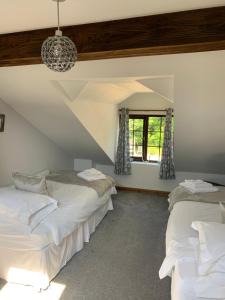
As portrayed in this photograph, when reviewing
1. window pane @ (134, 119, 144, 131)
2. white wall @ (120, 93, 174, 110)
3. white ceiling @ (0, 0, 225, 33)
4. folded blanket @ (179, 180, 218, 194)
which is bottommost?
folded blanket @ (179, 180, 218, 194)

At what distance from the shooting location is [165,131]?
4895mm

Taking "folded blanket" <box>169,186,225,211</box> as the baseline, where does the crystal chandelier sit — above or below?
above

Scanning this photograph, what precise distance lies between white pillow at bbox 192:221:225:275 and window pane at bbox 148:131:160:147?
3524 millimetres

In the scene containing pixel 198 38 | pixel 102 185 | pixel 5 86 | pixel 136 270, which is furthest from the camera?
pixel 102 185

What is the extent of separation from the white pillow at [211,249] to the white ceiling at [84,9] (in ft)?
5.32

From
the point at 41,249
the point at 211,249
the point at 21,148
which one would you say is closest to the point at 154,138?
the point at 21,148

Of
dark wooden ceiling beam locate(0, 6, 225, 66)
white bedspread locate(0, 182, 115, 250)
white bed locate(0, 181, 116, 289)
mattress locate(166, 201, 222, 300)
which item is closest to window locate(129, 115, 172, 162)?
white bedspread locate(0, 182, 115, 250)

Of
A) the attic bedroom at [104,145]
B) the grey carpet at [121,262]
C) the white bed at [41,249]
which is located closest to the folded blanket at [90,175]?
the attic bedroom at [104,145]

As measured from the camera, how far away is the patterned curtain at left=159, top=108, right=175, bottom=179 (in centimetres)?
485

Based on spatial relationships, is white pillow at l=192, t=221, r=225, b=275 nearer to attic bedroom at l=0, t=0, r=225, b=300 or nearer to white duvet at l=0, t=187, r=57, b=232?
attic bedroom at l=0, t=0, r=225, b=300

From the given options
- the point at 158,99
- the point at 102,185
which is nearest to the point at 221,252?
the point at 102,185

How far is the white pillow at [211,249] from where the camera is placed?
1626 mm

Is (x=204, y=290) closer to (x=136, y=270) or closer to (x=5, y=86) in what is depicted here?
(x=136, y=270)

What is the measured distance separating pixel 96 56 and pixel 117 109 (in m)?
3.18
